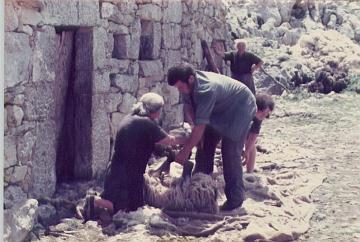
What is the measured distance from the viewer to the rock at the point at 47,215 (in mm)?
5152

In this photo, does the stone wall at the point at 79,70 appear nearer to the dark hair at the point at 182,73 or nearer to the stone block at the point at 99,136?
the stone block at the point at 99,136

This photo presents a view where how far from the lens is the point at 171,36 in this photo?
7965 millimetres

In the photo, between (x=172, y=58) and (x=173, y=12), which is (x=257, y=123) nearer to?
(x=172, y=58)

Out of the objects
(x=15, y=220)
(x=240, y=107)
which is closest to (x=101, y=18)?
(x=240, y=107)

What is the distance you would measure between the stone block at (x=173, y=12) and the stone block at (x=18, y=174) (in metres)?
3.37

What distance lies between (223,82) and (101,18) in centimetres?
164

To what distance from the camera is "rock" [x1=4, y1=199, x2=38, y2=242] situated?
176 inches

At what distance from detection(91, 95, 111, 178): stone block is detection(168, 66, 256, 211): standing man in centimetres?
115

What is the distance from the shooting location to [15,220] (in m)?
4.58

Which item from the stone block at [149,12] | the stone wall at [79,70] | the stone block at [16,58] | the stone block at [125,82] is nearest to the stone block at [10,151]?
the stone wall at [79,70]

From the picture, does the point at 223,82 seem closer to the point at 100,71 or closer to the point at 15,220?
the point at 100,71

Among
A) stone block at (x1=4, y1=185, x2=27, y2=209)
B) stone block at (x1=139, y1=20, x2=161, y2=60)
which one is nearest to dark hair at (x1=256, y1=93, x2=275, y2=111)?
stone block at (x1=139, y1=20, x2=161, y2=60)

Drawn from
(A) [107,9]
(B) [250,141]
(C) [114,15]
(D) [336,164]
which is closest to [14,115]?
(A) [107,9]

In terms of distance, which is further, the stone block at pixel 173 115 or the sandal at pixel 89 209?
the stone block at pixel 173 115
